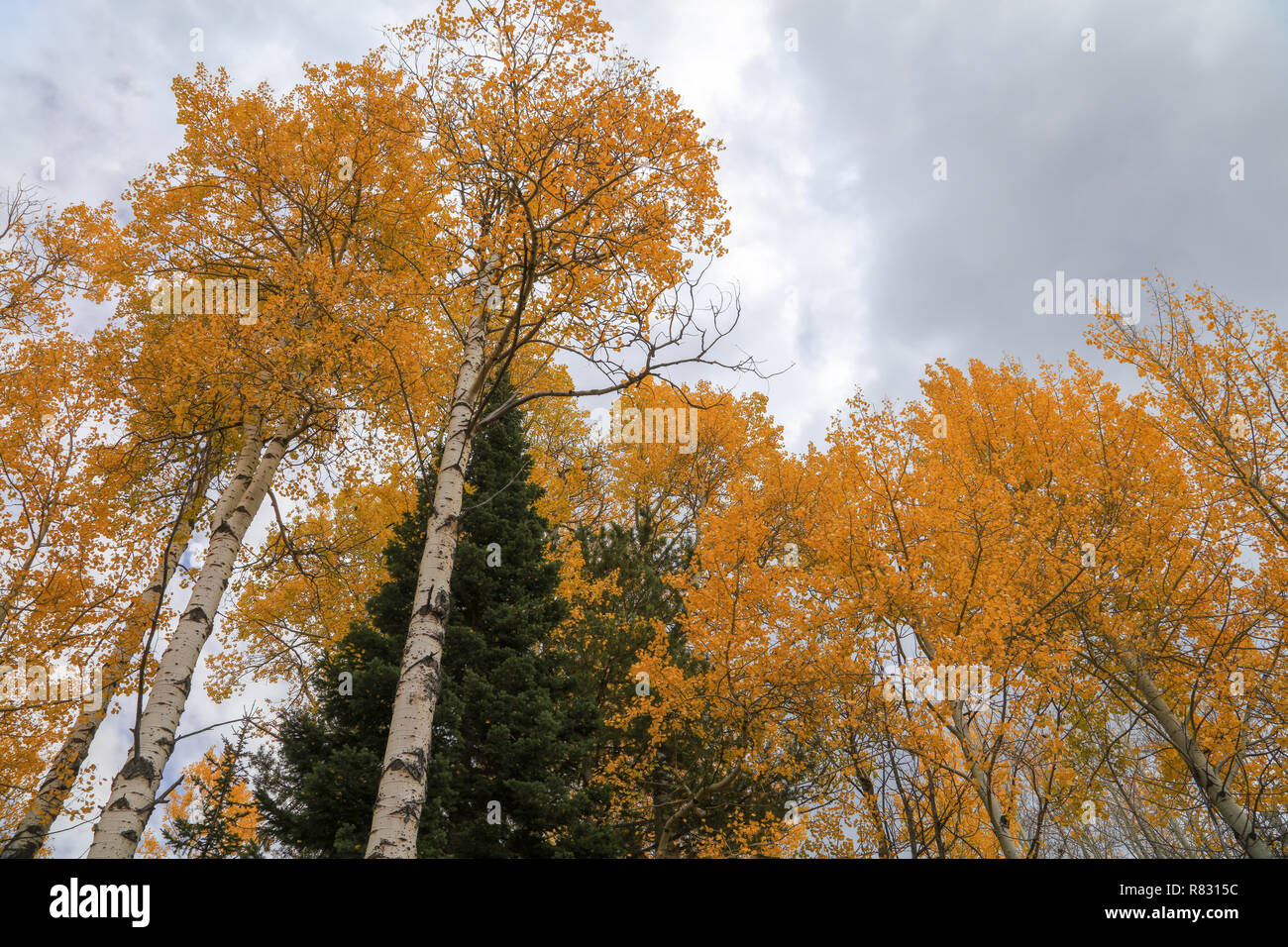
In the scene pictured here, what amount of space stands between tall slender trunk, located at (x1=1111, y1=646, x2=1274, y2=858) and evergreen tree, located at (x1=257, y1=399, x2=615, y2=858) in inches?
227

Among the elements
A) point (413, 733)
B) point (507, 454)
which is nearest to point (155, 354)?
point (507, 454)

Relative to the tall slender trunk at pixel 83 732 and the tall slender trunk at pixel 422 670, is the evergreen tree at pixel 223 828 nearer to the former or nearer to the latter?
the tall slender trunk at pixel 83 732

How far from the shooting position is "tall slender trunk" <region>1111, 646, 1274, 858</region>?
186 inches

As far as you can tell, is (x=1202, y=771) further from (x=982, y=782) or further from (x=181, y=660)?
(x=181, y=660)

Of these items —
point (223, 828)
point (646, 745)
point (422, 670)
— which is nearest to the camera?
point (422, 670)

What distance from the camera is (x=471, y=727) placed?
26.0ft

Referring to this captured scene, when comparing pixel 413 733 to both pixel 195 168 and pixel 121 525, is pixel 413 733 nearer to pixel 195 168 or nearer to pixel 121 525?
Answer: pixel 121 525

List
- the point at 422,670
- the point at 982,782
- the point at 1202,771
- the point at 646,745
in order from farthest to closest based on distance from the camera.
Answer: the point at 646,745 < the point at 982,782 < the point at 1202,771 < the point at 422,670

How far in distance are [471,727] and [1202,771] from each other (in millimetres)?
7242

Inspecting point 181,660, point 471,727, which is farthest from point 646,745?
point 181,660

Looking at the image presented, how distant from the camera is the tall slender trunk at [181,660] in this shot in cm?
469
